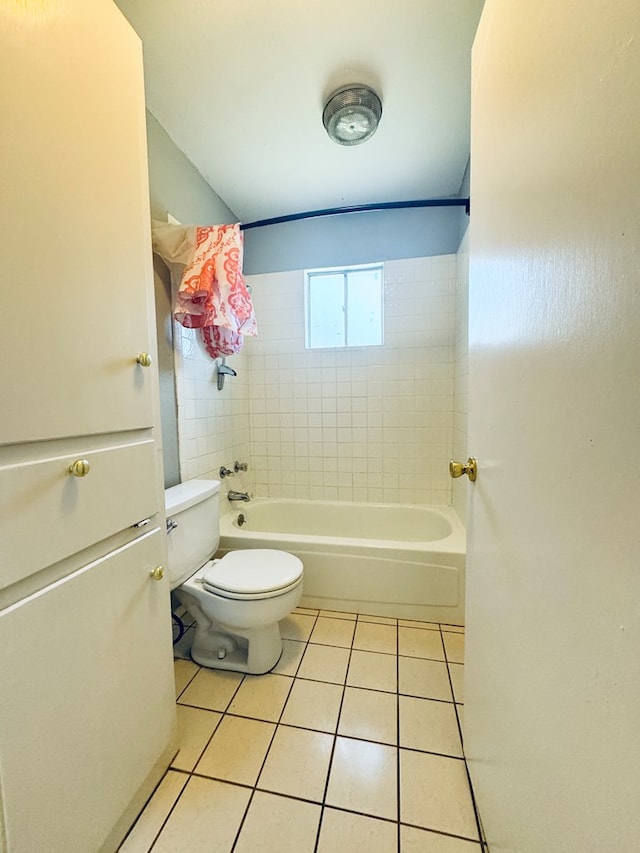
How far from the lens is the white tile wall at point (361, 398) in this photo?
2291 millimetres

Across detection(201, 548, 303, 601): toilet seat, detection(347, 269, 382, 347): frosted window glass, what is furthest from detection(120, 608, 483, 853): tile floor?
detection(347, 269, 382, 347): frosted window glass

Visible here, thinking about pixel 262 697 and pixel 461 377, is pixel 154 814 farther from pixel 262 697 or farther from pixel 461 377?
pixel 461 377

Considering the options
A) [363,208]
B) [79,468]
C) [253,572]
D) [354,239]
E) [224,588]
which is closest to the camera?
[79,468]

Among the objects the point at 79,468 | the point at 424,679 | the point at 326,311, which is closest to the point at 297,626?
the point at 424,679

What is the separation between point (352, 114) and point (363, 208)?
661mm

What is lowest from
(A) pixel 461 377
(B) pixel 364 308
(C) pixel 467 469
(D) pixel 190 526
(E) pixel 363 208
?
(D) pixel 190 526

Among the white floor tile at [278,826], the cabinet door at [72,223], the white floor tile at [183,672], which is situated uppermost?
the cabinet door at [72,223]

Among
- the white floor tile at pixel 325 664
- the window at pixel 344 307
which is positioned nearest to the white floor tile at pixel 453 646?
the white floor tile at pixel 325 664

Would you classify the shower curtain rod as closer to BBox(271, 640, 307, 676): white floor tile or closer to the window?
the window

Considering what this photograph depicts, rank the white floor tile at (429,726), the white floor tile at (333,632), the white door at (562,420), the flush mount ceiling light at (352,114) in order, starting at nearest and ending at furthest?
the white door at (562,420)
the white floor tile at (429,726)
the flush mount ceiling light at (352,114)
the white floor tile at (333,632)

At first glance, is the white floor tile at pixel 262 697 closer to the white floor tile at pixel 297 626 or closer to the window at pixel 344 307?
the white floor tile at pixel 297 626

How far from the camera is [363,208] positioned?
84.8 inches

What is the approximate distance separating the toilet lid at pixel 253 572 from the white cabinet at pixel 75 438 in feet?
1.27

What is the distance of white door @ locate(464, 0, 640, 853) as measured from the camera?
335 millimetres
